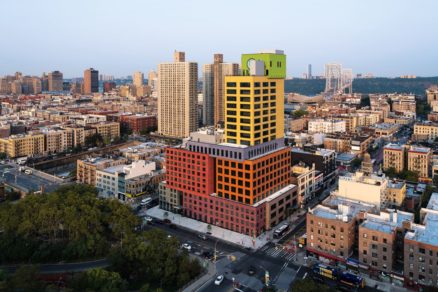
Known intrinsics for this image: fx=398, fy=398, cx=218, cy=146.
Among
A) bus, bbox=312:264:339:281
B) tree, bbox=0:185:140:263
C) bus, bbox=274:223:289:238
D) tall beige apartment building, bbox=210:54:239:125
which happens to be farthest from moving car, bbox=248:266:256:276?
tall beige apartment building, bbox=210:54:239:125

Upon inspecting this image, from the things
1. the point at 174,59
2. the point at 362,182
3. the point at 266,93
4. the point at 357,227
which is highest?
the point at 174,59

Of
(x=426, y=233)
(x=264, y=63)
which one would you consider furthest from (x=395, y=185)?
(x=264, y=63)

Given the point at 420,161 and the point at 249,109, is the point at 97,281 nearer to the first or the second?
the point at 249,109

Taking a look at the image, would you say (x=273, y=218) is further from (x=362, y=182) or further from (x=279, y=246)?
(x=362, y=182)

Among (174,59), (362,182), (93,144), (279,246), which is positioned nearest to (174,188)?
(279,246)

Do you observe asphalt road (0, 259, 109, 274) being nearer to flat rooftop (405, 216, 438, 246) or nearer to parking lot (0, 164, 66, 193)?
parking lot (0, 164, 66, 193)

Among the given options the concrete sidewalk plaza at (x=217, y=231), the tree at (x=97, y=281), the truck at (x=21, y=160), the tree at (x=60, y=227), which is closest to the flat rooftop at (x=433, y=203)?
the concrete sidewalk plaza at (x=217, y=231)

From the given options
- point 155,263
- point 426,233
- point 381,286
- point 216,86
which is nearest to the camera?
point 381,286

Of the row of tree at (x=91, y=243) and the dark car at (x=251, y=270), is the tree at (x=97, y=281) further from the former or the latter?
the dark car at (x=251, y=270)
